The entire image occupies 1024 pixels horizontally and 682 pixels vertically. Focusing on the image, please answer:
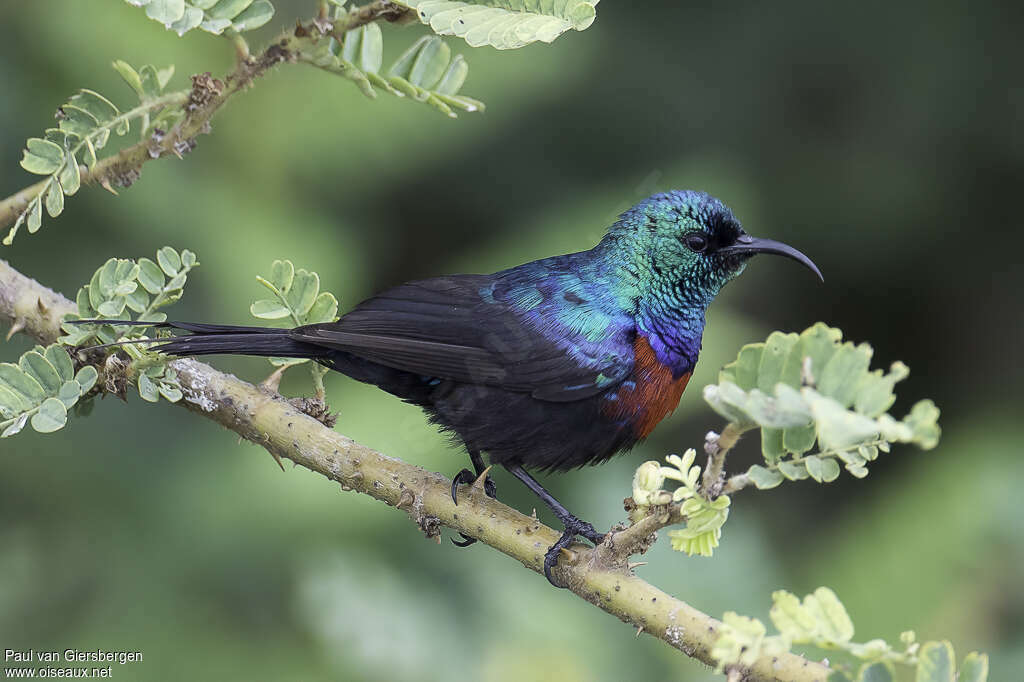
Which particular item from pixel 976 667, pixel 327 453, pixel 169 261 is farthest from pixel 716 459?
Answer: pixel 169 261

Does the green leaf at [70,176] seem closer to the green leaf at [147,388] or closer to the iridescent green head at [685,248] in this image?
the green leaf at [147,388]

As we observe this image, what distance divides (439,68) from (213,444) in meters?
2.04

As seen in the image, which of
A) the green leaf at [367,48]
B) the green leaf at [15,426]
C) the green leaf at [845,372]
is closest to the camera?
the green leaf at [845,372]

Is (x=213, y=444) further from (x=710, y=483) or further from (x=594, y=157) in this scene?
(x=710, y=483)

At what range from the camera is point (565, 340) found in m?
2.75

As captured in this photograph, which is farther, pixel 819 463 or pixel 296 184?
pixel 296 184

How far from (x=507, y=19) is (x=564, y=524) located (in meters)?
1.36

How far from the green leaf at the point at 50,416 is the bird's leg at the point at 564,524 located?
A: 966 mm

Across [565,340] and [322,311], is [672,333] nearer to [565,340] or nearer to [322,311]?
[565,340]

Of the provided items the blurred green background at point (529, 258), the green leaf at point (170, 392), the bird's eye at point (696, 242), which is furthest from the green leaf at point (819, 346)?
the blurred green background at point (529, 258)

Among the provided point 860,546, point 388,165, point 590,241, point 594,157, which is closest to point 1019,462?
point 860,546

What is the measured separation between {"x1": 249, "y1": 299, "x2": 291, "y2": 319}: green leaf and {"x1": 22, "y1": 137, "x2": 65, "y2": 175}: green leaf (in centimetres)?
51

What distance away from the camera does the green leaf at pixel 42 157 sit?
6.67ft

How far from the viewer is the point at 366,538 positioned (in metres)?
3.61
